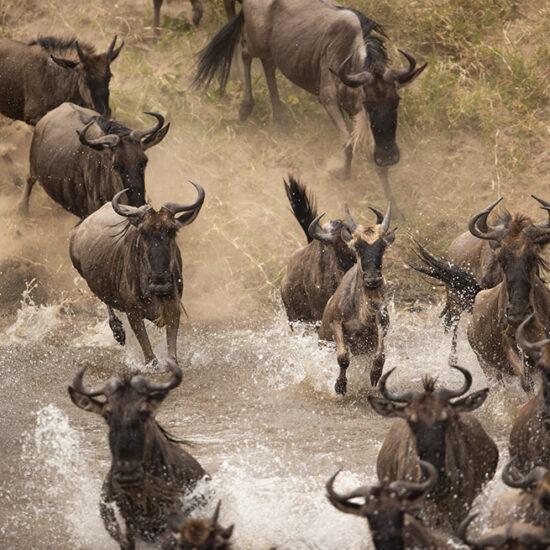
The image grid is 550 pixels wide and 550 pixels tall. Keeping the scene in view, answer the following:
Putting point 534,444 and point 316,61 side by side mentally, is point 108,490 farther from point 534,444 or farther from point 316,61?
point 316,61

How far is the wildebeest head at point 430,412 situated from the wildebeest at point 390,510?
0.47m

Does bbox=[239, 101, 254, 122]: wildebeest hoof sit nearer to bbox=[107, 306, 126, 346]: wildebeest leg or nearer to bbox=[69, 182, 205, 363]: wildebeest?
bbox=[69, 182, 205, 363]: wildebeest

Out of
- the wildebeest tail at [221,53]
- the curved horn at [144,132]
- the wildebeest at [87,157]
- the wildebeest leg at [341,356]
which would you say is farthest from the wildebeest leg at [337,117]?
the wildebeest leg at [341,356]

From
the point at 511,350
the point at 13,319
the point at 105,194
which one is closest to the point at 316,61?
the point at 105,194

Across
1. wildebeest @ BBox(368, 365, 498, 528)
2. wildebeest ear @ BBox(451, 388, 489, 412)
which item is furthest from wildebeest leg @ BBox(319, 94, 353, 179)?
wildebeest ear @ BBox(451, 388, 489, 412)

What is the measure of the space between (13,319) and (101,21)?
209 inches

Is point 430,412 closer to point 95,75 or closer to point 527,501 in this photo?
point 527,501

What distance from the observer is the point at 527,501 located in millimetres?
6434

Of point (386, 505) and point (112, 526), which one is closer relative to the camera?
point (386, 505)

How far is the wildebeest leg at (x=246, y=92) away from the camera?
1462cm

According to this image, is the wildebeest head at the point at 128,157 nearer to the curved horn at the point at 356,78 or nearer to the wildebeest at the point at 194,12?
the curved horn at the point at 356,78

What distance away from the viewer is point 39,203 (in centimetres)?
1408

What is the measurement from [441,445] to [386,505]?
85 cm

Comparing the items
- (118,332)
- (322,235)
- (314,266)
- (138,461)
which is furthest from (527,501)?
(118,332)
